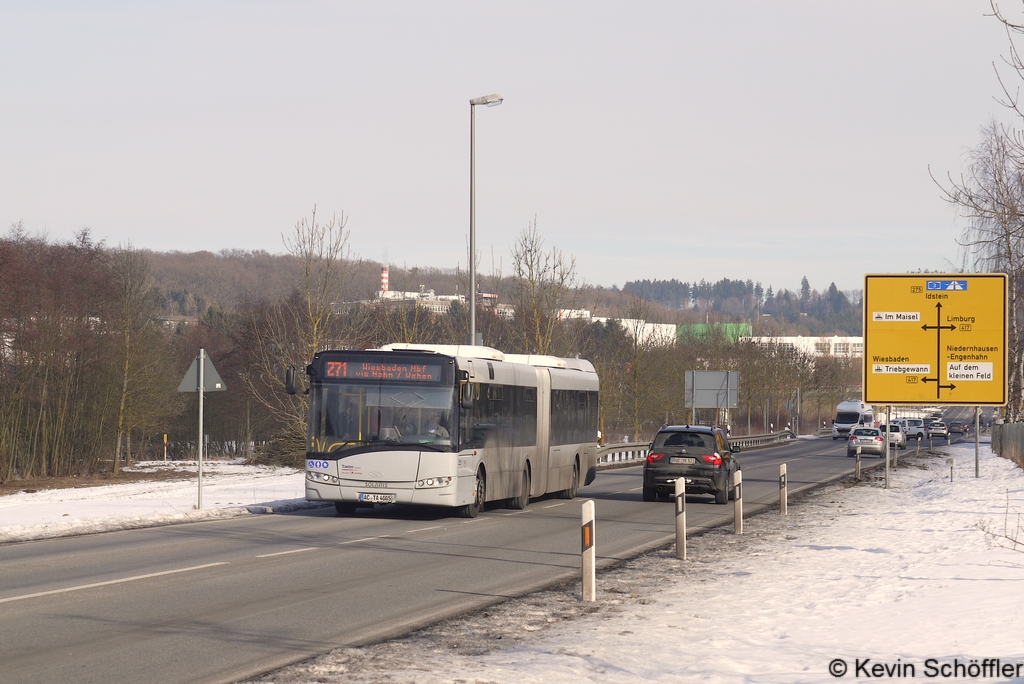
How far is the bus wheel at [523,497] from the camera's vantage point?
24.9 meters

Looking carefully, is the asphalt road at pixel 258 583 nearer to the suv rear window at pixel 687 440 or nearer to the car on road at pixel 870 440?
the suv rear window at pixel 687 440

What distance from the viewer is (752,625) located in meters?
10.1

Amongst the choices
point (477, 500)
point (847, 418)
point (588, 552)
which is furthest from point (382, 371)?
point (847, 418)

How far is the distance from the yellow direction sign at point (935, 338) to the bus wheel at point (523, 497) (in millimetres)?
7588

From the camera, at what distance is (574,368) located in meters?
30.0

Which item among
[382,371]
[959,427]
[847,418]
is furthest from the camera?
[959,427]

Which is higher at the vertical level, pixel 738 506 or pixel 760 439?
pixel 738 506

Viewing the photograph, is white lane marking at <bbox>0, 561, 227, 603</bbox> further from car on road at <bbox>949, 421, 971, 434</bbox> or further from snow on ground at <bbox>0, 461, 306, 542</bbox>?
car on road at <bbox>949, 421, 971, 434</bbox>

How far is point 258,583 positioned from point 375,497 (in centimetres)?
843

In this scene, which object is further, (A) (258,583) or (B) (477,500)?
(B) (477,500)

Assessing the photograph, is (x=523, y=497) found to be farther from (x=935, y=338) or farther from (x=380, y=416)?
(x=935, y=338)

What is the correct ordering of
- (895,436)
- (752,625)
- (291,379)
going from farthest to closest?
1. (895,436)
2. (291,379)
3. (752,625)

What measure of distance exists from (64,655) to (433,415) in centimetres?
1274

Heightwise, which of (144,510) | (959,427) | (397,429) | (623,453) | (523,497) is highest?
(397,429)
